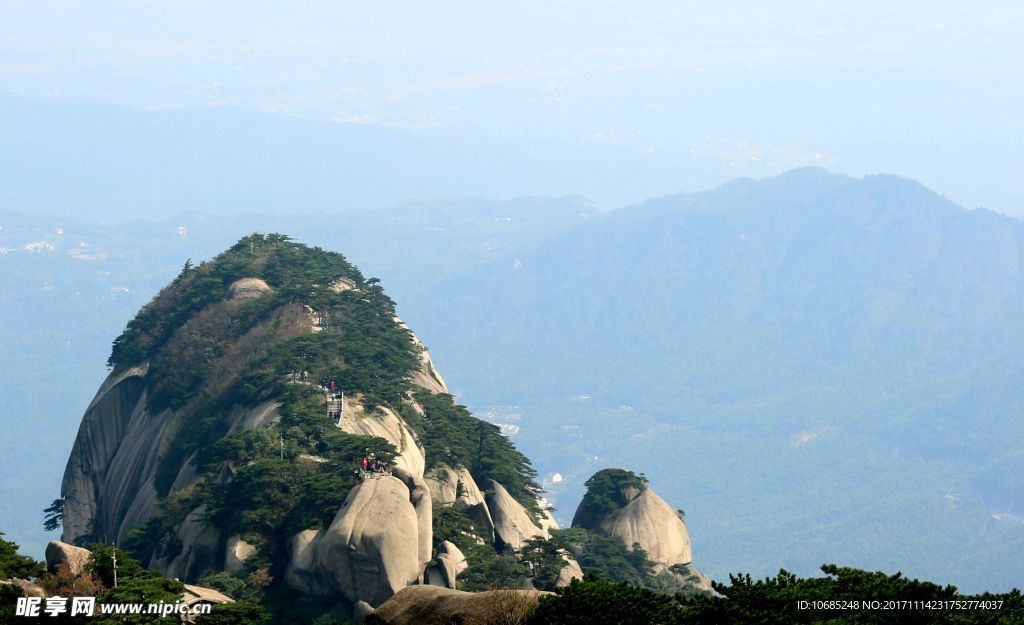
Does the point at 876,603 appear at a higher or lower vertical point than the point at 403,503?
lower

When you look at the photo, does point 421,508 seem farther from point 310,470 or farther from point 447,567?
point 310,470

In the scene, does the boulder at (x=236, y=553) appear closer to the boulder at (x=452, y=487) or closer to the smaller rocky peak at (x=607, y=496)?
the boulder at (x=452, y=487)

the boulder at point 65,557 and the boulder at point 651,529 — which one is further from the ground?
the boulder at point 651,529

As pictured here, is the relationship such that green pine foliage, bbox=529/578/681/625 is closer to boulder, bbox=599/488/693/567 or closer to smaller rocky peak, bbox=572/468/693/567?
smaller rocky peak, bbox=572/468/693/567

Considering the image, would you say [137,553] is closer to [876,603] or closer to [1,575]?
[1,575]

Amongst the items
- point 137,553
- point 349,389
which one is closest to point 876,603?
point 137,553

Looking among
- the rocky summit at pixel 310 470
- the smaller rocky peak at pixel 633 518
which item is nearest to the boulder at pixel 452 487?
the rocky summit at pixel 310 470
